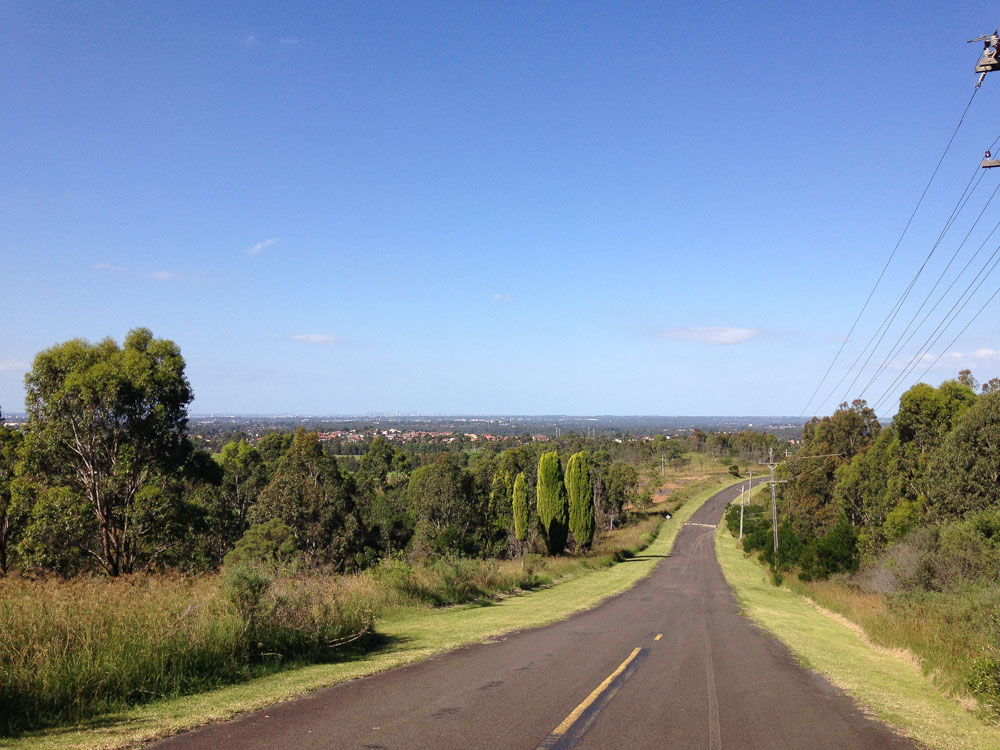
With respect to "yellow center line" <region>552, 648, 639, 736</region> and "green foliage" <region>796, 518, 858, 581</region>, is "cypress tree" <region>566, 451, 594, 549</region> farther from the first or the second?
"yellow center line" <region>552, 648, 639, 736</region>

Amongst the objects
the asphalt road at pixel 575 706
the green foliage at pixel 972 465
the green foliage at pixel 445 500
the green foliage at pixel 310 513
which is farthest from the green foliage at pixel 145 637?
the green foliage at pixel 445 500

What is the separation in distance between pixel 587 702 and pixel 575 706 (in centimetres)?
26

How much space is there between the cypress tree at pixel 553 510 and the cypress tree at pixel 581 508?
5.49 ft

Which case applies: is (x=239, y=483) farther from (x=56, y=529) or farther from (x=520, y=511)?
(x=56, y=529)

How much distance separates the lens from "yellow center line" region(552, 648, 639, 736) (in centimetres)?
680

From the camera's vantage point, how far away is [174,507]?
22781 millimetres

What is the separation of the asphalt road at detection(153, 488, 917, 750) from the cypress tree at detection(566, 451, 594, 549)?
34551mm

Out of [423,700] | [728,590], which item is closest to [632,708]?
[423,700]

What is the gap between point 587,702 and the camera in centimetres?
786

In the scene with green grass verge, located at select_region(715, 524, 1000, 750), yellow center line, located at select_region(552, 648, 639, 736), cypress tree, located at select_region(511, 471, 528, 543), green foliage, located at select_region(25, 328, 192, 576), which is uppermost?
green foliage, located at select_region(25, 328, 192, 576)

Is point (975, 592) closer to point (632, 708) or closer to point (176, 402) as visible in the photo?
point (632, 708)

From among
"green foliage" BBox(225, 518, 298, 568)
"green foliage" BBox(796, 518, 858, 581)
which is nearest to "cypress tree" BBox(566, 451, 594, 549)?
"green foliage" BBox(796, 518, 858, 581)

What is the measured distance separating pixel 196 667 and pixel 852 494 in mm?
53162

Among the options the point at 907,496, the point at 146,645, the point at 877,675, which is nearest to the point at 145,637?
the point at 146,645
